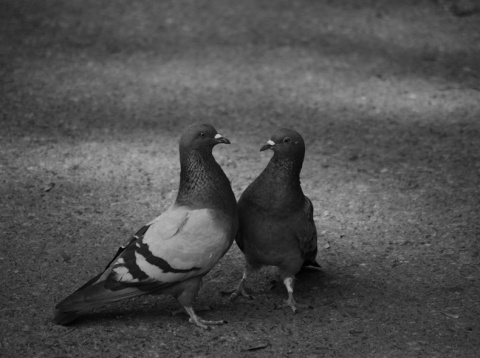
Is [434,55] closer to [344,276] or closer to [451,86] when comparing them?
[451,86]

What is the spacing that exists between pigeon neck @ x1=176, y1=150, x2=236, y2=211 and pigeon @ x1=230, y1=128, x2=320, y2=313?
6.7 inches

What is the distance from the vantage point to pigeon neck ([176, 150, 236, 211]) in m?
3.83

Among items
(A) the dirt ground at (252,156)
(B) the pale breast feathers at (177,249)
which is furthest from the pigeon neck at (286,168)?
(A) the dirt ground at (252,156)

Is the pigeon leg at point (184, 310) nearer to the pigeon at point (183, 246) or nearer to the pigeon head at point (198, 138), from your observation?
the pigeon at point (183, 246)

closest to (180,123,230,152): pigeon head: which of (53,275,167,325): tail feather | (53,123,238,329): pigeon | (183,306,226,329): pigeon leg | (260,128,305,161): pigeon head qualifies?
(53,123,238,329): pigeon

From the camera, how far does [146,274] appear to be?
12.0 feet

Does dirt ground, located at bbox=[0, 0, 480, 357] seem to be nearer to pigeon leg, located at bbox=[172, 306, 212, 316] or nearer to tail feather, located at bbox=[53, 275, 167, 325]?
pigeon leg, located at bbox=[172, 306, 212, 316]

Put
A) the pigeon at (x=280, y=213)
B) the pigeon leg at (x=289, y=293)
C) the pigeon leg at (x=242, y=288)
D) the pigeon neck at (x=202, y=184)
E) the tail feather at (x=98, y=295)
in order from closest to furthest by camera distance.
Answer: the tail feather at (x=98, y=295), the pigeon neck at (x=202, y=184), the pigeon at (x=280, y=213), the pigeon leg at (x=289, y=293), the pigeon leg at (x=242, y=288)

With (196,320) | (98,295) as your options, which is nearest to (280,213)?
(196,320)

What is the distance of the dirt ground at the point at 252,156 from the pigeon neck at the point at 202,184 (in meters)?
0.65

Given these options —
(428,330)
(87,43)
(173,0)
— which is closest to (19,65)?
(87,43)

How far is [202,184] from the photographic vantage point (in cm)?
384

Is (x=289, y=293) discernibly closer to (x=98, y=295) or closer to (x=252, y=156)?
(x=98, y=295)

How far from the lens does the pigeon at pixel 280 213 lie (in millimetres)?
3930
